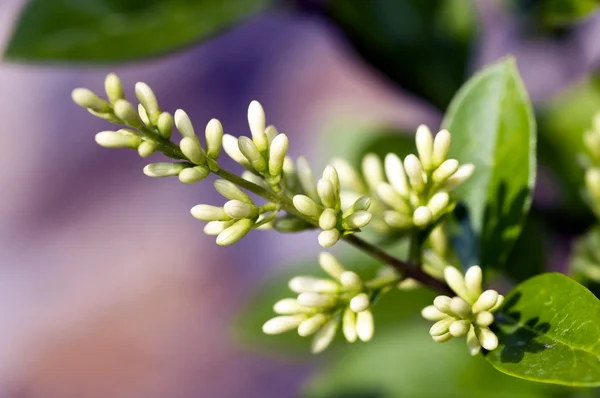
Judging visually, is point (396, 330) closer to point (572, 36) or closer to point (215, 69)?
point (572, 36)

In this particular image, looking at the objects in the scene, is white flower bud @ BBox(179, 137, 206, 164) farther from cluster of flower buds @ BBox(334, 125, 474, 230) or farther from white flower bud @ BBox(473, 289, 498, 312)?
white flower bud @ BBox(473, 289, 498, 312)

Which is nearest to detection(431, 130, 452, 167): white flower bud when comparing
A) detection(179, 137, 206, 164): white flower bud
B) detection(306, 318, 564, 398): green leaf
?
detection(179, 137, 206, 164): white flower bud

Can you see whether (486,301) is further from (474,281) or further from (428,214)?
(428,214)

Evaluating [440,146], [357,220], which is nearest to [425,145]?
[440,146]

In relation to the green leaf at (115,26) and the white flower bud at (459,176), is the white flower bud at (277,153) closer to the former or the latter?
the white flower bud at (459,176)

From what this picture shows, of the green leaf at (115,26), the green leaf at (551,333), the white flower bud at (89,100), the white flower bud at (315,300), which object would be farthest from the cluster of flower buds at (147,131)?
the green leaf at (115,26)

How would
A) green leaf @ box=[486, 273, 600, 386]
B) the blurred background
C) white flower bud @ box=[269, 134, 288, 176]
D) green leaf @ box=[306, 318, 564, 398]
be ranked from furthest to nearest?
the blurred background < green leaf @ box=[306, 318, 564, 398] < white flower bud @ box=[269, 134, 288, 176] < green leaf @ box=[486, 273, 600, 386]

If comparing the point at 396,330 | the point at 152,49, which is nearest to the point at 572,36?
the point at 396,330
